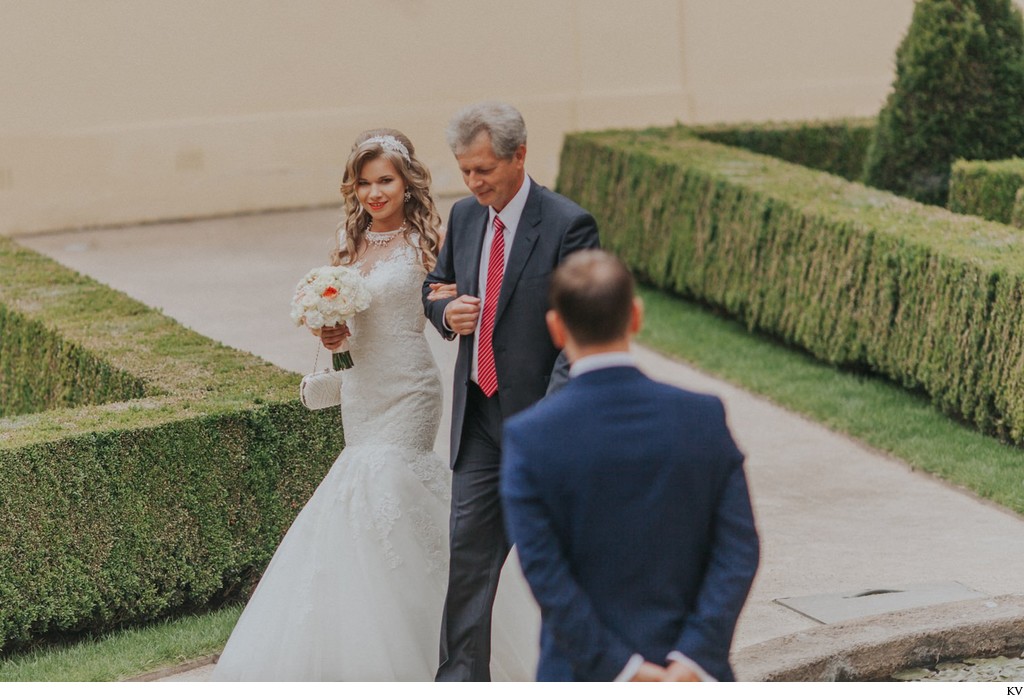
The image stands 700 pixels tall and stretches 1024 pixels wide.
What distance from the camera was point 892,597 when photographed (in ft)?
17.3

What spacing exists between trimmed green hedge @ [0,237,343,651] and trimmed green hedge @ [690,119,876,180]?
790 centimetres

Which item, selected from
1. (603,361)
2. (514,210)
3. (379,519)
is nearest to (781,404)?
(379,519)

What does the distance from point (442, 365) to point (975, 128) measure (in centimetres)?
698

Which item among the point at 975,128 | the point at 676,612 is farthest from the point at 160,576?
the point at 975,128

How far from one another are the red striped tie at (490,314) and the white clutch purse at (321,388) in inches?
26.4

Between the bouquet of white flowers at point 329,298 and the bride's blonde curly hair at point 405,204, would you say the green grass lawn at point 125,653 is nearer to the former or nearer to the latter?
the bouquet of white flowers at point 329,298

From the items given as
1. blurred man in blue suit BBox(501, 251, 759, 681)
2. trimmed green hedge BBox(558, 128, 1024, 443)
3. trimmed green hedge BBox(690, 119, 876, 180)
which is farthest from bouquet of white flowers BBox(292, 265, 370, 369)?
trimmed green hedge BBox(690, 119, 876, 180)

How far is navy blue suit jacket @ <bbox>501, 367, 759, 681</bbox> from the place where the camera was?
109 inches

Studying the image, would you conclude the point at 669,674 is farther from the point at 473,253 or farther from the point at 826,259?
the point at 826,259

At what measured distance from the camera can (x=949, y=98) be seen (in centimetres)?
1059

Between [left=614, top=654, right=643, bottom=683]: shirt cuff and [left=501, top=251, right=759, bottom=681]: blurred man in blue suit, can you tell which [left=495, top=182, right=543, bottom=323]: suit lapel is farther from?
[left=614, top=654, right=643, bottom=683]: shirt cuff

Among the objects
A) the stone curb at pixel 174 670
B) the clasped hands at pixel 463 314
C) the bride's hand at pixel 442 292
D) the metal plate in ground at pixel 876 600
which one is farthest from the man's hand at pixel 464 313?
the metal plate in ground at pixel 876 600

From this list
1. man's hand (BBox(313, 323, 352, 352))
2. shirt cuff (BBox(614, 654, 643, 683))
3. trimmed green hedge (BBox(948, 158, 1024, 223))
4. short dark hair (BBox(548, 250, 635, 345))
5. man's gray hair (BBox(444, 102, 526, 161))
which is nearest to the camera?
short dark hair (BBox(548, 250, 635, 345))

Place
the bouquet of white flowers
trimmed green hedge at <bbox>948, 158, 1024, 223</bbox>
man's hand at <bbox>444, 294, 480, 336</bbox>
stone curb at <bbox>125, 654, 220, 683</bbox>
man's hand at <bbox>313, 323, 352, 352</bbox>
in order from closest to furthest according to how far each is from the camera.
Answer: man's hand at <bbox>444, 294, 480, 336</bbox>
the bouquet of white flowers
man's hand at <bbox>313, 323, 352, 352</bbox>
stone curb at <bbox>125, 654, 220, 683</bbox>
trimmed green hedge at <bbox>948, 158, 1024, 223</bbox>
